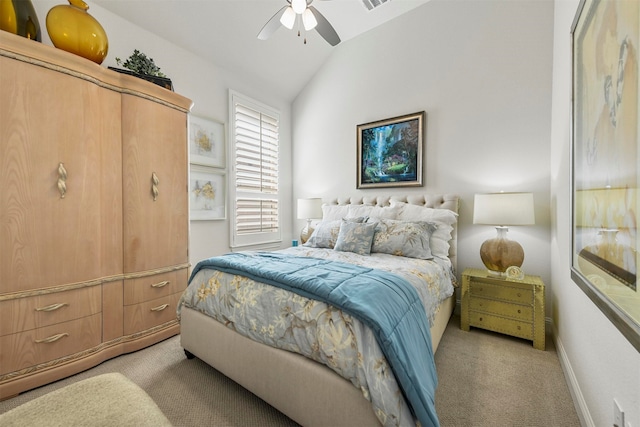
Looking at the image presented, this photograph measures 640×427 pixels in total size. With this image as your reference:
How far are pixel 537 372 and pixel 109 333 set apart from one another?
3.10 metres

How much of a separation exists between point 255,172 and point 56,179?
85.0 inches

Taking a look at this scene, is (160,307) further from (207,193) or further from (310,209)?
(310,209)

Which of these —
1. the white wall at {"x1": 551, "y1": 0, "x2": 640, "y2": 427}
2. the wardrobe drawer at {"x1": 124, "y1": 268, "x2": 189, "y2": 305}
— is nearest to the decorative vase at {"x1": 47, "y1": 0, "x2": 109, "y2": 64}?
the wardrobe drawer at {"x1": 124, "y1": 268, "x2": 189, "y2": 305}

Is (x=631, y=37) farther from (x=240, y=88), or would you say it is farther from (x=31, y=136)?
(x=240, y=88)

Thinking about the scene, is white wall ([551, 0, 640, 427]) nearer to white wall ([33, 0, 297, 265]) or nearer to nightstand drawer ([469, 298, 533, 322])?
nightstand drawer ([469, 298, 533, 322])

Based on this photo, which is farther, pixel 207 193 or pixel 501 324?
pixel 207 193

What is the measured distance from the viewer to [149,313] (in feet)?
7.18

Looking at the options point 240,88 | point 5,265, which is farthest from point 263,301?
point 240,88

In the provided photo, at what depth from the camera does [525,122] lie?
2475 mm

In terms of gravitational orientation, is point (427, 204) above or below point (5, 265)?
above

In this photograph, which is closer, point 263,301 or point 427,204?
point 263,301

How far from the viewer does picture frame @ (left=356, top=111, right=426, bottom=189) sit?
304 centimetres

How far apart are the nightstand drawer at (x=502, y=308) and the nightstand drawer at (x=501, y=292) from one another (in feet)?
0.13

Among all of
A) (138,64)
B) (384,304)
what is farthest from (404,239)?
(138,64)
